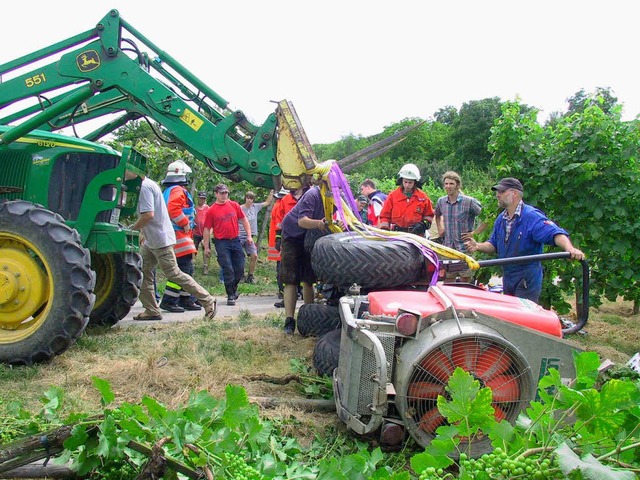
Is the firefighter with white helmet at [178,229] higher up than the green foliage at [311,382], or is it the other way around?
the firefighter with white helmet at [178,229]

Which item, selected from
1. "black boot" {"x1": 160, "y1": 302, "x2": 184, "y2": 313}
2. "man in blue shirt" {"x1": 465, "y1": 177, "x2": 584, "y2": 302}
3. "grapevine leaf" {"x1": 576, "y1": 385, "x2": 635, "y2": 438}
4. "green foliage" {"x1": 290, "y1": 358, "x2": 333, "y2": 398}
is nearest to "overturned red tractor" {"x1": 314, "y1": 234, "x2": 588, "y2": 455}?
"green foliage" {"x1": 290, "y1": 358, "x2": 333, "y2": 398}

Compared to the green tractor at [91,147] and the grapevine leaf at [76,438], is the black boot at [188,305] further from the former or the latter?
the grapevine leaf at [76,438]

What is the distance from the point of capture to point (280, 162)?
5.55 meters

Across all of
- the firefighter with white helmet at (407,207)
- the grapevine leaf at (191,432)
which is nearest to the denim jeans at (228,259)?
the firefighter with white helmet at (407,207)

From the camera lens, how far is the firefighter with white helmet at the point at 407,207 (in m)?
7.88

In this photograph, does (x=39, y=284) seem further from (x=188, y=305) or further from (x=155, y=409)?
(x=188, y=305)

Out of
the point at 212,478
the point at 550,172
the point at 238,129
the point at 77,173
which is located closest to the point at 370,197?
the point at 550,172

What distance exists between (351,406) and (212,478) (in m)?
1.31

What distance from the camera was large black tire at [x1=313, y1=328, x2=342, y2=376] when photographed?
4.36 m

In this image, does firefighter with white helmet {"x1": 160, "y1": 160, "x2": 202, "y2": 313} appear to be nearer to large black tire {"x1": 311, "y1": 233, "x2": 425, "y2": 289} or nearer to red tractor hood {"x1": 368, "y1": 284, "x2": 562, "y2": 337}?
large black tire {"x1": 311, "y1": 233, "x2": 425, "y2": 289}

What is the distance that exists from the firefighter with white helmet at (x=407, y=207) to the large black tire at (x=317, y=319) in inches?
93.8

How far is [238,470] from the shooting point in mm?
2234

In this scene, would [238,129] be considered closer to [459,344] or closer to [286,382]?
[286,382]

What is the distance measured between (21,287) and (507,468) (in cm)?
458
